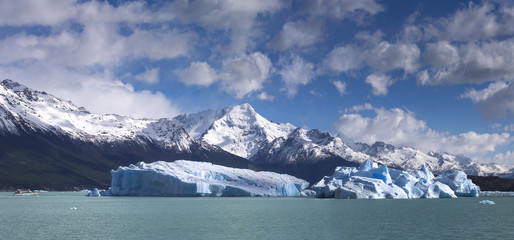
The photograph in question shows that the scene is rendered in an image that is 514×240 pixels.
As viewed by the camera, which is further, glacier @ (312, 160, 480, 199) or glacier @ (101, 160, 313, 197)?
glacier @ (101, 160, 313, 197)

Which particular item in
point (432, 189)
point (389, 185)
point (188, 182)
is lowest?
point (432, 189)

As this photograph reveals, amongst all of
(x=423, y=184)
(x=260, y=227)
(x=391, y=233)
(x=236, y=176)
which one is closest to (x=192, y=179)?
(x=236, y=176)

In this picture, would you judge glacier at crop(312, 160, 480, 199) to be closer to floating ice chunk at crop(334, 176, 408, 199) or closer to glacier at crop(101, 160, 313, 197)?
floating ice chunk at crop(334, 176, 408, 199)

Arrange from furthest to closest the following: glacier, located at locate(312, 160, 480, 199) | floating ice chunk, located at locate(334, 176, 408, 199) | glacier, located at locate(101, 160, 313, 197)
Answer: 1. glacier, located at locate(101, 160, 313, 197)
2. glacier, located at locate(312, 160, 480, 199)
3. floating ice chunk, located at locate(334, 176, 408, 199)

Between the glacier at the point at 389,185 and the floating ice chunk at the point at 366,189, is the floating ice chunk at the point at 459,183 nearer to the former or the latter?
the glacier at the point at 389,185

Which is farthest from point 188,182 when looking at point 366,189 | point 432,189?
point 432,189

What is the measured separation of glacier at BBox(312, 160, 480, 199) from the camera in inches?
3893

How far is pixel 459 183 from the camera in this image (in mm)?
121812

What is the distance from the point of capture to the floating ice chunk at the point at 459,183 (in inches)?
4788

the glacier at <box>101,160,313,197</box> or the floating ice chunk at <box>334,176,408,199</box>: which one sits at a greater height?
the glacier at <box>101,160,313,197</box>

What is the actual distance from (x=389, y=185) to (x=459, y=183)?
30.2 m

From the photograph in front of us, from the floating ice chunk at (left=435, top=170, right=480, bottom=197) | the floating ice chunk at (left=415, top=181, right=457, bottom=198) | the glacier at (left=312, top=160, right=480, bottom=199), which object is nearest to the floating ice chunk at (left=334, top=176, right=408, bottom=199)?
the glacier at (left=312, top=160, right=480, bottom=199)

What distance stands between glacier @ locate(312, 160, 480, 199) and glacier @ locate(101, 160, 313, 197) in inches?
746

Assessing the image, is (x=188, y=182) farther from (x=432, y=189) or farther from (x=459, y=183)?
(x=459, y=183)
